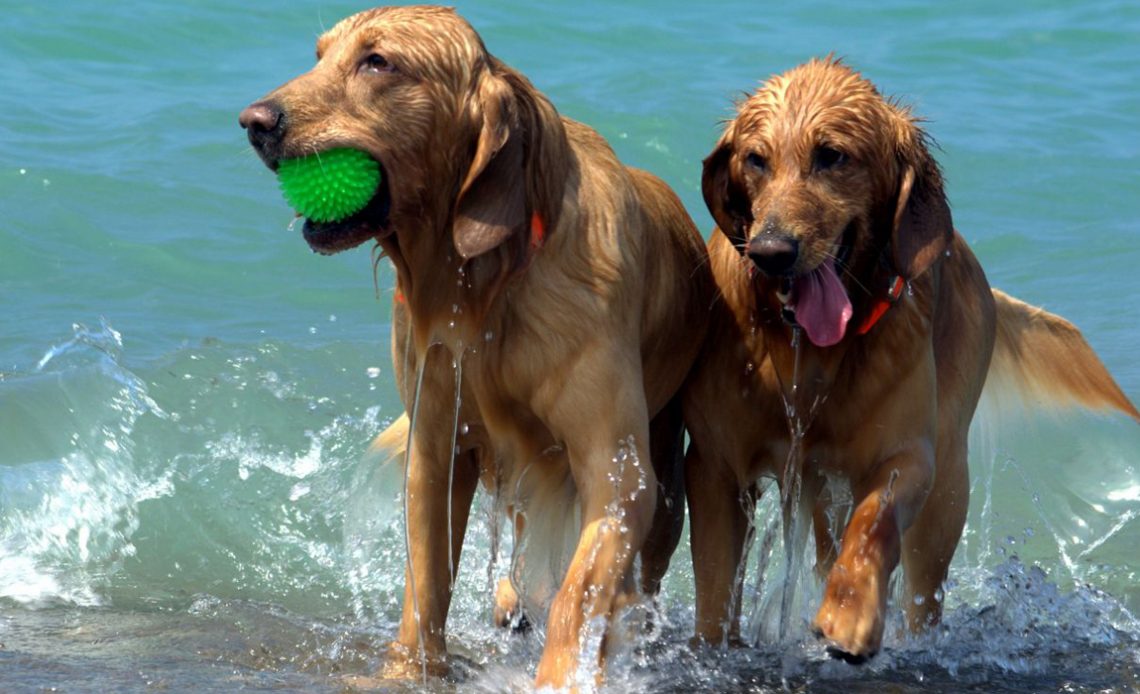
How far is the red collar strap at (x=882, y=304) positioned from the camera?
18.3ft

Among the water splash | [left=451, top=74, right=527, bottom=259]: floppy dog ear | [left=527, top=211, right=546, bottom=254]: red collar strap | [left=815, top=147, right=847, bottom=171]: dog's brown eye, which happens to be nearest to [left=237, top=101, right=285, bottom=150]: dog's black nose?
[left=451, top=74, right=527, bottom=259]: floppy dog ear

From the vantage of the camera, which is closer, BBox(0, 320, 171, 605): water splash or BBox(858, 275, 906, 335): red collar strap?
BBox(858, 275, 906, 335): red collar strap

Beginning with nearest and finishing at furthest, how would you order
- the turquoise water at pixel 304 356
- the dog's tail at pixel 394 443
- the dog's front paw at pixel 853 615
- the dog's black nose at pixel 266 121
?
the dog's black nose at pixel 266 121 < the dog's front paw at pixel 853 615 < the turquoise water at pixel 304 356 < the dog's tail at pixel 394 443

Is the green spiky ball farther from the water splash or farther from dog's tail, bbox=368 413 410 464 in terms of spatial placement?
the water splash

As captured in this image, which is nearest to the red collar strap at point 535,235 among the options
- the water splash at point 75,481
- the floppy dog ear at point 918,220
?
the floppy dog ear at point 918,220

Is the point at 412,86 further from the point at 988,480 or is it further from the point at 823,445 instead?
the point at 988,480

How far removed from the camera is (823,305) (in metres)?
5.43

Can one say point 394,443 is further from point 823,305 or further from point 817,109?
point 817,109

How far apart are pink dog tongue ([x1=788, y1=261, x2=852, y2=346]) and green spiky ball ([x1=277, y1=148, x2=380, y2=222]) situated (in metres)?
1.32

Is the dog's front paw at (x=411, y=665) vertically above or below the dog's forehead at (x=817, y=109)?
below

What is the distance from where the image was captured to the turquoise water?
20.6ft

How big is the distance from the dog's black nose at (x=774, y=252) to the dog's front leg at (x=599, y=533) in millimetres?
501

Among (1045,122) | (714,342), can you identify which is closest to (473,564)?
(714,342)

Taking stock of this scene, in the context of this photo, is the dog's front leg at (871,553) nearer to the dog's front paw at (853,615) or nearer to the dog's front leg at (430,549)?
the dog's front paw at (853,615)
